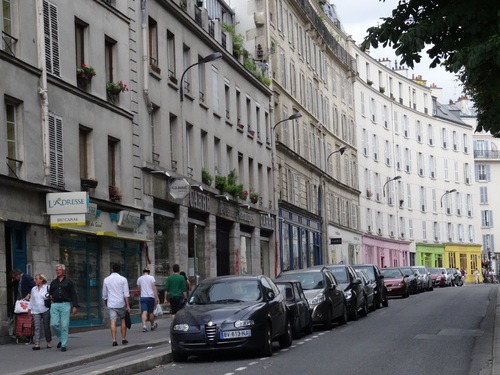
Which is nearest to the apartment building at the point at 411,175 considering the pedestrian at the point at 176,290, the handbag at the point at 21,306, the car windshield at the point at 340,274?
the car windshield at the point at 340,274

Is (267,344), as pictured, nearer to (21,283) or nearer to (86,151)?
(21,283)

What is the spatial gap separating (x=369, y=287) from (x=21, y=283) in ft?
49.2

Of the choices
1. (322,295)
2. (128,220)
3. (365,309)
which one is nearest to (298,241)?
(365,309)

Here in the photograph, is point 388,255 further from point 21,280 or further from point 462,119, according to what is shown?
point 21,280

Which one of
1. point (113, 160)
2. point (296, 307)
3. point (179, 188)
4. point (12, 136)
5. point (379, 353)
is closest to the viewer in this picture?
point (379, 353)

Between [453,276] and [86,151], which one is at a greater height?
[86,151]

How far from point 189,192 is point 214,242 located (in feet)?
16.4

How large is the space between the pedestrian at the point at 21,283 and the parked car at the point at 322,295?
6.84 meters

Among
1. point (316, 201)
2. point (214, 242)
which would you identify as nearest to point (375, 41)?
point (214, 242)

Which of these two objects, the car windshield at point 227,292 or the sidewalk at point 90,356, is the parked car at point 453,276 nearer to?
the sidewalk at point 90,356

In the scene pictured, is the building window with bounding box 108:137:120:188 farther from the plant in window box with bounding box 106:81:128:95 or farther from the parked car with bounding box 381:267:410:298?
the parked car with bounding box 381:267:410:298

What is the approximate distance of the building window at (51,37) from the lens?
84.4ft

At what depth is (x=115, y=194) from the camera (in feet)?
98.1

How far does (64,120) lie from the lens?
26547 mm
